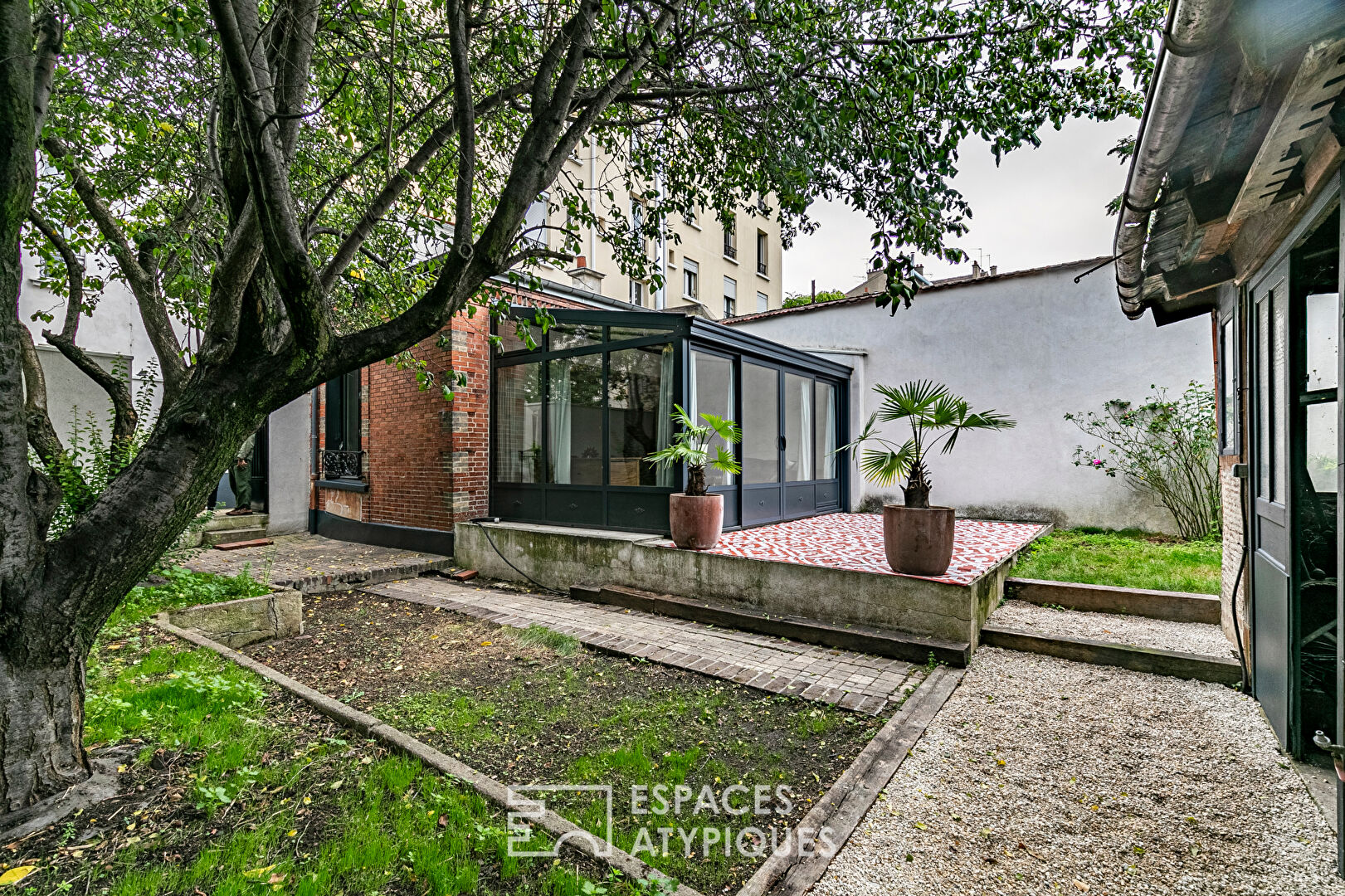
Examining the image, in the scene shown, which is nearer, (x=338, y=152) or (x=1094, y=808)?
(x=1094, y=808)

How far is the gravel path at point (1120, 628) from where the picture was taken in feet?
14.5

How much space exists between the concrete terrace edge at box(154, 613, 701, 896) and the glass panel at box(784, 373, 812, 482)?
6563 millimetres

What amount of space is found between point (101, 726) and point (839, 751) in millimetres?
3638

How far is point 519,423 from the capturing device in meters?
8.15

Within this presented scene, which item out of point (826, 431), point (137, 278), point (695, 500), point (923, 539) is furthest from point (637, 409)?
point (137, 278)

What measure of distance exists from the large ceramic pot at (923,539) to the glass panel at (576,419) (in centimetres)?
373

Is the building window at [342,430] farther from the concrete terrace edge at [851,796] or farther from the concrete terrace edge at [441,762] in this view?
the concrete terrace edge at [851,796]

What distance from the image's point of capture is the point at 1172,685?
387 centimetres

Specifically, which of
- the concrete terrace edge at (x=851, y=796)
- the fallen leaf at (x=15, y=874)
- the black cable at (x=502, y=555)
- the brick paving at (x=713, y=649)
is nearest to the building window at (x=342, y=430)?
the black cable at (x=502, y=555)

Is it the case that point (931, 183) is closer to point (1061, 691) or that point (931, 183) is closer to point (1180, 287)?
point (1180, 287)

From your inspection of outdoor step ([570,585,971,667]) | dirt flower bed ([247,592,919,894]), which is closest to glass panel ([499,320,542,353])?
outdoor step ([570,585,971,667])

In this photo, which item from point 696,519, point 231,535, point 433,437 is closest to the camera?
point 696,519

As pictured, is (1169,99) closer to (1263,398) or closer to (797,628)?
(1263,398)

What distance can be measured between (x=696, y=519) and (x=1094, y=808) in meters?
3.80
